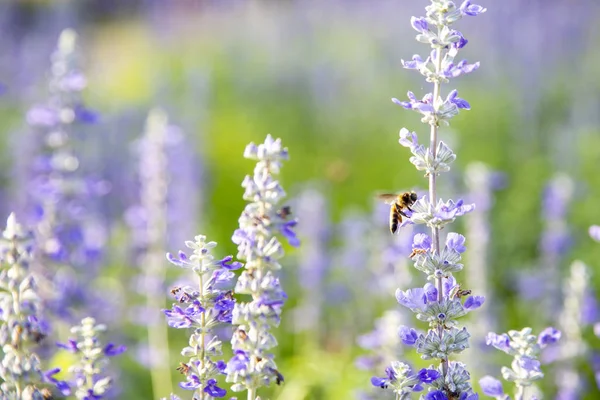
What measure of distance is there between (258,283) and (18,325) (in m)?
0.69

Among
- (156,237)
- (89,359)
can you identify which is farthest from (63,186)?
(89,359)

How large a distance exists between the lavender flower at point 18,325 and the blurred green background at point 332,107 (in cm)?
229

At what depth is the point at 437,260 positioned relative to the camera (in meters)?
2.48

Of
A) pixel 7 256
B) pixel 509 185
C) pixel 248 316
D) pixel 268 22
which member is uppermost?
pixel 268 22

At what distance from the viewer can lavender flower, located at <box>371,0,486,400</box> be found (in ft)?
7.99

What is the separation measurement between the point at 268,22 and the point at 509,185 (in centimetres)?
1009

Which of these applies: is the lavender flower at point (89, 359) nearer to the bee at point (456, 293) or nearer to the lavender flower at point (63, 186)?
the bee at point (456, 293)

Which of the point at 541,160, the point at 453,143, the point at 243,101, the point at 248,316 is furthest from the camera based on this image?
the point at 243,101

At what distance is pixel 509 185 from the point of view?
8227 millimetres

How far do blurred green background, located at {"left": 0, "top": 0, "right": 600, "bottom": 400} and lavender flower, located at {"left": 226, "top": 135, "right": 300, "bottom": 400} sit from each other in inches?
84.4

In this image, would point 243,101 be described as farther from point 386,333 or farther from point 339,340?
point 386,333

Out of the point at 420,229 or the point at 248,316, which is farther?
the point at 420,229

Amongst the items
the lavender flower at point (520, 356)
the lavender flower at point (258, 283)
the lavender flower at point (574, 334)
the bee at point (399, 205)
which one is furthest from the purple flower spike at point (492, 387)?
the lavender flower at point (574, 334)

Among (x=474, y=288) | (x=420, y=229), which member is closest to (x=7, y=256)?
(x=420, y=229)
